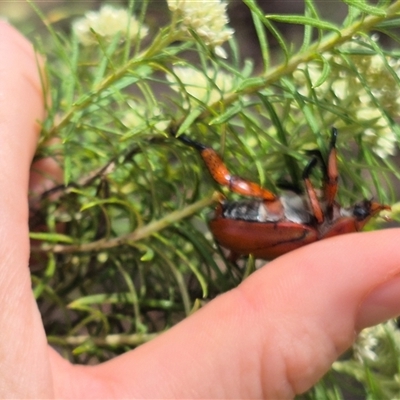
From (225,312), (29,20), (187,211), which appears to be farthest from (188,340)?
(29,20)

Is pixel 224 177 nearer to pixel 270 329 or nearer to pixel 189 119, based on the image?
pixel 189 119

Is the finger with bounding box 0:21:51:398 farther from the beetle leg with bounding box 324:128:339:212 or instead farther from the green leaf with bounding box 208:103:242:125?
the beetle leg with bounding box 324:128:339:212

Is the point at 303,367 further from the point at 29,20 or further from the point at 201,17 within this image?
the point at 29,20

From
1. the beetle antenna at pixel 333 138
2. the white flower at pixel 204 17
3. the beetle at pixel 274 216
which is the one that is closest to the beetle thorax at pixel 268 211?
the beetle at pixel 274 216

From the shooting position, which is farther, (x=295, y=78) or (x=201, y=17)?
Answer: (x=295, y=78)

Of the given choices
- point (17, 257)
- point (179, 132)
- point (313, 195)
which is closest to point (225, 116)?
point (179, 132)

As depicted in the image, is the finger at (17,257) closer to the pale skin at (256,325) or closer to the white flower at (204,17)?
the pale skin at (256,325)

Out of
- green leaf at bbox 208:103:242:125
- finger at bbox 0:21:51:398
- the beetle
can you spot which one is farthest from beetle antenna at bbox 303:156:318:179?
finger at bbox 0:21:51:398
